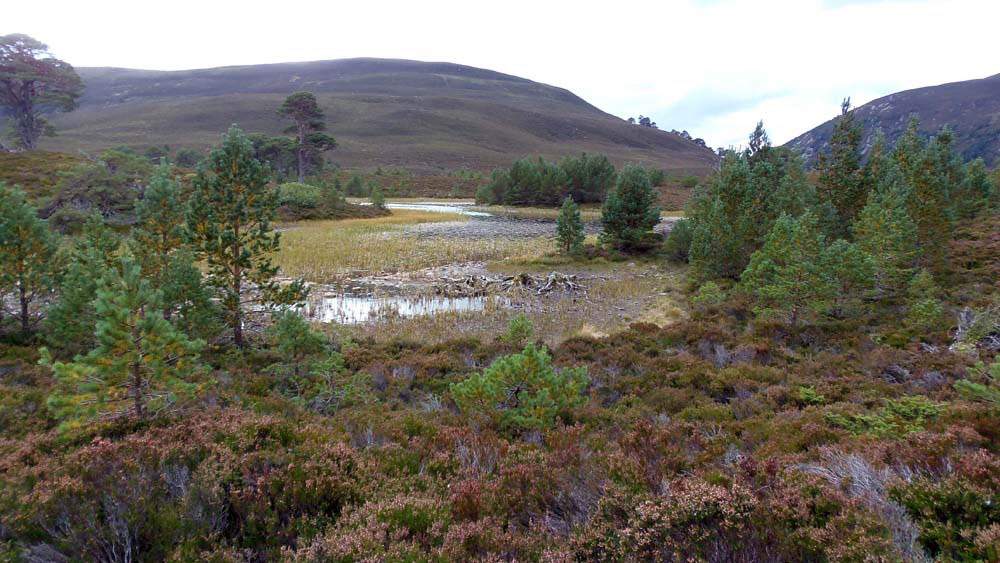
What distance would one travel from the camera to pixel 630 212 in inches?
1100

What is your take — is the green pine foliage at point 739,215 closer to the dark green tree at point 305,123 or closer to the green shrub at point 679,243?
the green shrub at point 679,243

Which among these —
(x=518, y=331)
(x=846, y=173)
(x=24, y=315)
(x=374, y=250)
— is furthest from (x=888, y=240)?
(x=374, y=250)

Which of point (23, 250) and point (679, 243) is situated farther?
point (679, 243)

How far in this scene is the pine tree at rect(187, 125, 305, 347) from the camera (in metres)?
10.5

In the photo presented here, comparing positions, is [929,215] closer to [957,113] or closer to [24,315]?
[24,315]

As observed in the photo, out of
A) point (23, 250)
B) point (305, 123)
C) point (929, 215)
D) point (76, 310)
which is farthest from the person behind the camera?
point (305, 123)

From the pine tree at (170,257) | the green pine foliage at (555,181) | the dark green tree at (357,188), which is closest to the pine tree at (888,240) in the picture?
the pine tree at (170,257)

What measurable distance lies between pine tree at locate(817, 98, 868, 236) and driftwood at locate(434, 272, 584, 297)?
12888 mm

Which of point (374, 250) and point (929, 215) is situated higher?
point (929, 215)

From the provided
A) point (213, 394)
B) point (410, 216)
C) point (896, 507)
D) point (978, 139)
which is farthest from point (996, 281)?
point (978, 139)

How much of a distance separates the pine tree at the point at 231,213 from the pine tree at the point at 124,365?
5055 millimetres

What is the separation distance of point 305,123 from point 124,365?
6995cm

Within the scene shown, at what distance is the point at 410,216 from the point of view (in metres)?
48.4

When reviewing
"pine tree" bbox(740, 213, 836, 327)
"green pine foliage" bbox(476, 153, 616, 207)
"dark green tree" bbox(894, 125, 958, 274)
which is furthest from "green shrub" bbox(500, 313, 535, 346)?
"green pine foliage" bbox(476, 153, 616, 207)
